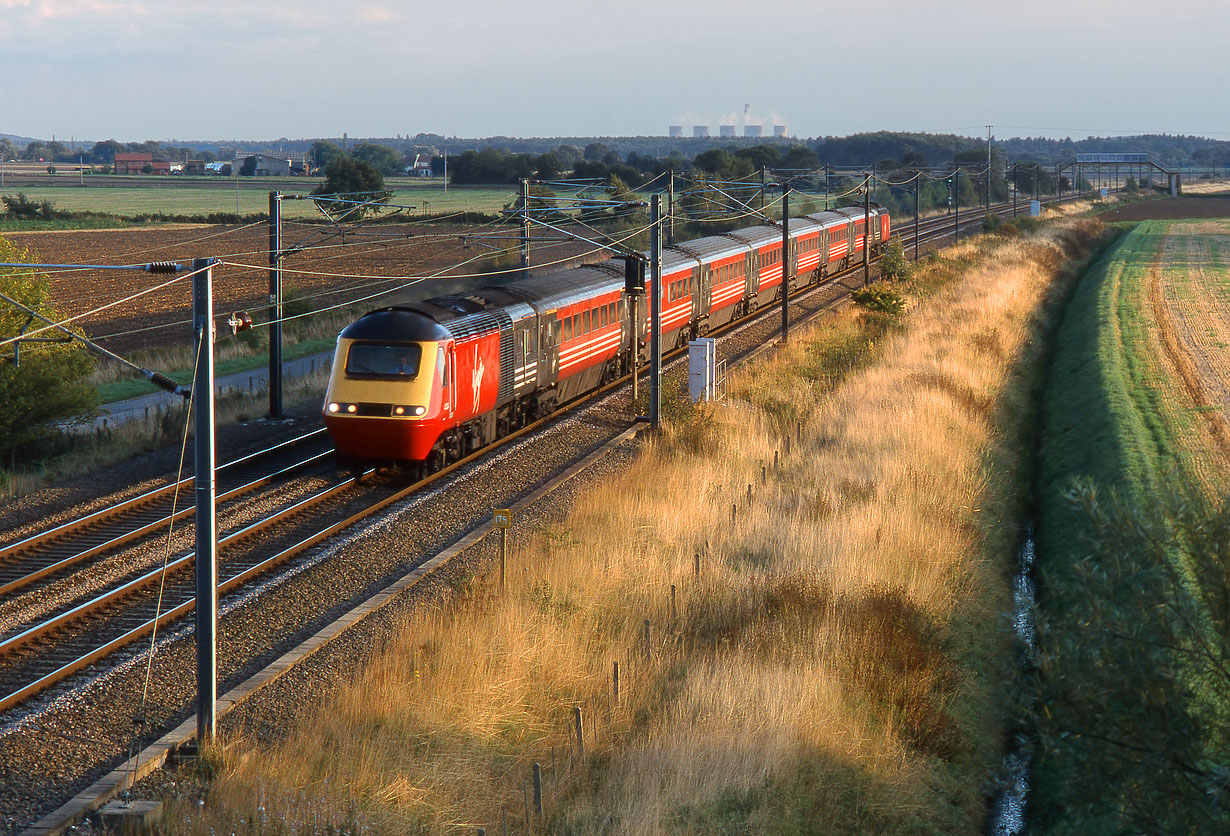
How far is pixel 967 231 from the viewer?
298ft

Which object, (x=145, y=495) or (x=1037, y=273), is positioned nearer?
(x=145, y=495)

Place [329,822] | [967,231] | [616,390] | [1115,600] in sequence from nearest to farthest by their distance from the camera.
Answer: [1115,600] < [329,822] < [616,390] < [967,231]

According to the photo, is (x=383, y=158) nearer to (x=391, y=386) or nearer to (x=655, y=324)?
(x=655, y=324)

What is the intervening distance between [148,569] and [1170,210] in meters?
116

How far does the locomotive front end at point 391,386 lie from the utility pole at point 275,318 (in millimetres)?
5863

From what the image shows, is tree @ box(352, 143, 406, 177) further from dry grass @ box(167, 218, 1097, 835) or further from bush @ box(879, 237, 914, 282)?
dry grass @ box(167, 218, 1097, 835)

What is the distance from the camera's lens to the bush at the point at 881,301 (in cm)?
4203

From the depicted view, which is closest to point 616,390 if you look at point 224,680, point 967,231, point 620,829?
point 224,680

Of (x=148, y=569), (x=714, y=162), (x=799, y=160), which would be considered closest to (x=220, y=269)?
(x=714, y=162)

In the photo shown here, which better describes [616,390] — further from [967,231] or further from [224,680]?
[967,231]

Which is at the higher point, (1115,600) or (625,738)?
(1115,600)

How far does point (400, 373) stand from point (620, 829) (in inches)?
467

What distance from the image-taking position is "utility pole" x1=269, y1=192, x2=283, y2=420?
2584 cm

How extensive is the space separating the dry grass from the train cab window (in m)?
3.79
